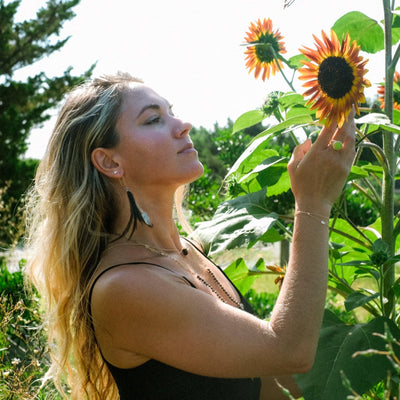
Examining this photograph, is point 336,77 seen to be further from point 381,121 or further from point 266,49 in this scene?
point 266,49

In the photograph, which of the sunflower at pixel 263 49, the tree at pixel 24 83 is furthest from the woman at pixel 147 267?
the tree at pixel 24 83

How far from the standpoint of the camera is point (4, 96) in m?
13.5

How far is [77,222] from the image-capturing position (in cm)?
177

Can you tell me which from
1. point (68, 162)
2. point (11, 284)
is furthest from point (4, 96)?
point (68, 162)

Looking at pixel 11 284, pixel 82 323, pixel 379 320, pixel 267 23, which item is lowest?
pixel 11 284

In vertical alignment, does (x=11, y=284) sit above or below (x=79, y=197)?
below

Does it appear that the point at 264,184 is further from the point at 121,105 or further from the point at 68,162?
the point at 68,162

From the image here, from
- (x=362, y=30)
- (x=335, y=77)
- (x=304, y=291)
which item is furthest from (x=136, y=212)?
(x=362, y=30)

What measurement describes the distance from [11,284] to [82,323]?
2252 mm

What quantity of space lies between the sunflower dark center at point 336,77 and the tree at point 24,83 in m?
12.5

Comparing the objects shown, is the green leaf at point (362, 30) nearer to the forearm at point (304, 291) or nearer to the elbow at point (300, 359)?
the forearm at point (304, 291)

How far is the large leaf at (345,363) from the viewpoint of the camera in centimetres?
146

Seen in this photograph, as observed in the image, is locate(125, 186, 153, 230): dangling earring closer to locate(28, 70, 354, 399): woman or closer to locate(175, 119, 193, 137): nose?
locate(28, 70, 354, 399): woman

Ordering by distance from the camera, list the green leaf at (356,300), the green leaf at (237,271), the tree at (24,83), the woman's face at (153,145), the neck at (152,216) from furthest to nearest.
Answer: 1. the tree at (24,83)
2. the green leaf at (237,271)
3. the neck at (152,216)
4. the woman's face at (153,145)
5. the green leaf at (356,300)
